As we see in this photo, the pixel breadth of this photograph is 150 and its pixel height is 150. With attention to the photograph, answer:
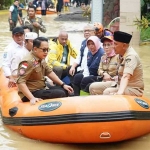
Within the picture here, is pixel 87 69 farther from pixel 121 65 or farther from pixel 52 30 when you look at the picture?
pixel 52 30

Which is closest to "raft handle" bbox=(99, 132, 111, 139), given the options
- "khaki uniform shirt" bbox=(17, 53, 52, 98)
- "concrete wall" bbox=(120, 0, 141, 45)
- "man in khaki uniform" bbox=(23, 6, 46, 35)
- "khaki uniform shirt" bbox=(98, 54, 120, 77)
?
"khaki uniform shirt" bbox=(17, 53, 52, 98)

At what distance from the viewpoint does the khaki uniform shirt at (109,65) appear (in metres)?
6.74

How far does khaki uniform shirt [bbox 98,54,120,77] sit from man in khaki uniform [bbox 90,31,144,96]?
1.69 feet

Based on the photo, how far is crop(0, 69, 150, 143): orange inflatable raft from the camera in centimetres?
527

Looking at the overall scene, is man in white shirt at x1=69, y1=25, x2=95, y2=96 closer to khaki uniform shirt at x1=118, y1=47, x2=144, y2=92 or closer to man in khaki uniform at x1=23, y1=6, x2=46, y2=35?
khaki uniform shirt at x1=118, y1=47, x2=144, y2=92

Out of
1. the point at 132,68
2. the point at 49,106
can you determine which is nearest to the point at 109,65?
the point at 132,68

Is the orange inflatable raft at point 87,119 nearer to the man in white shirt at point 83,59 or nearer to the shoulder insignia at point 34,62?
the shoulder insignia at point 34,62

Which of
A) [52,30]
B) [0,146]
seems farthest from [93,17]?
[0,146]

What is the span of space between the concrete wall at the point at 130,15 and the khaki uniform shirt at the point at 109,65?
7939mm

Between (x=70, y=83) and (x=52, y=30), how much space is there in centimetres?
1301

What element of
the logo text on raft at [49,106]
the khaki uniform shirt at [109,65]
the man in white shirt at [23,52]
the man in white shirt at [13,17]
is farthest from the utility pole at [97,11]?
the logo text on raft at [49,106]

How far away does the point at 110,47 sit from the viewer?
671cm

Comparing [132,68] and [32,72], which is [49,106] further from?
[132,68]

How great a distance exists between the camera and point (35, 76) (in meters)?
6.14
